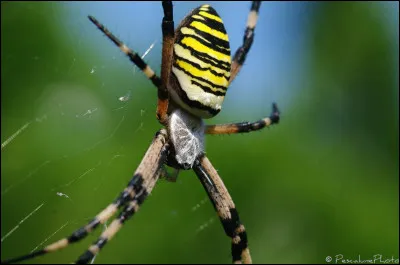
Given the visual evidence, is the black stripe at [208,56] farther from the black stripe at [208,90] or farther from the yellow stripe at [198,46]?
the black stripe at [208,90]

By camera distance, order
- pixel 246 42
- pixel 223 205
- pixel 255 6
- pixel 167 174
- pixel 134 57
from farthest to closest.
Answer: pixel 255 6 < pixel 246 42 < pixel 223 205 < pixel 167 174 < pixel 134 57

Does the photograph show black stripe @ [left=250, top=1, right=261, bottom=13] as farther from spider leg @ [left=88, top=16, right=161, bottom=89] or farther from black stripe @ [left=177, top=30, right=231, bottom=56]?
spider leg @ [left=88, top=16, right=161, bottom=89]

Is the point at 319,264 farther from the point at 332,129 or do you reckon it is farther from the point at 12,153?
the point at 332,129

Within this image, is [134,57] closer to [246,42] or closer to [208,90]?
[208,90]

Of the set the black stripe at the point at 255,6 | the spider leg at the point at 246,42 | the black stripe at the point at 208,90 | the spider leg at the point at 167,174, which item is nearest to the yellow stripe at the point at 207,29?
the black stripe at the point at 208,90

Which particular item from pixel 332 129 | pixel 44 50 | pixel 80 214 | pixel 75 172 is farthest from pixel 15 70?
pixel 332 129

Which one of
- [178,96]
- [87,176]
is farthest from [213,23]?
[87,176]
